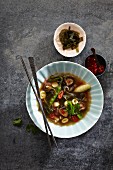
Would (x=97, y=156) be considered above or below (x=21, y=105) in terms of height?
below

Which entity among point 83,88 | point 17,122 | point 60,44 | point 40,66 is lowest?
point 17,122

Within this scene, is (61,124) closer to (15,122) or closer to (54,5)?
(15,122)

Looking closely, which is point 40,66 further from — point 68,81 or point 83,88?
point 83,88

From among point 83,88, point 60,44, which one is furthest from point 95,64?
point 60,44

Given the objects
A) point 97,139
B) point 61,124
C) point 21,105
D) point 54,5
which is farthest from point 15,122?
point 54,5

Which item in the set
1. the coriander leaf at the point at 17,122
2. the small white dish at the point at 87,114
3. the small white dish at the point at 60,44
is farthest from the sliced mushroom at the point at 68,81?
the coriander leaf at the point at 17,122

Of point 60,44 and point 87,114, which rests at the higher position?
point 60,44
